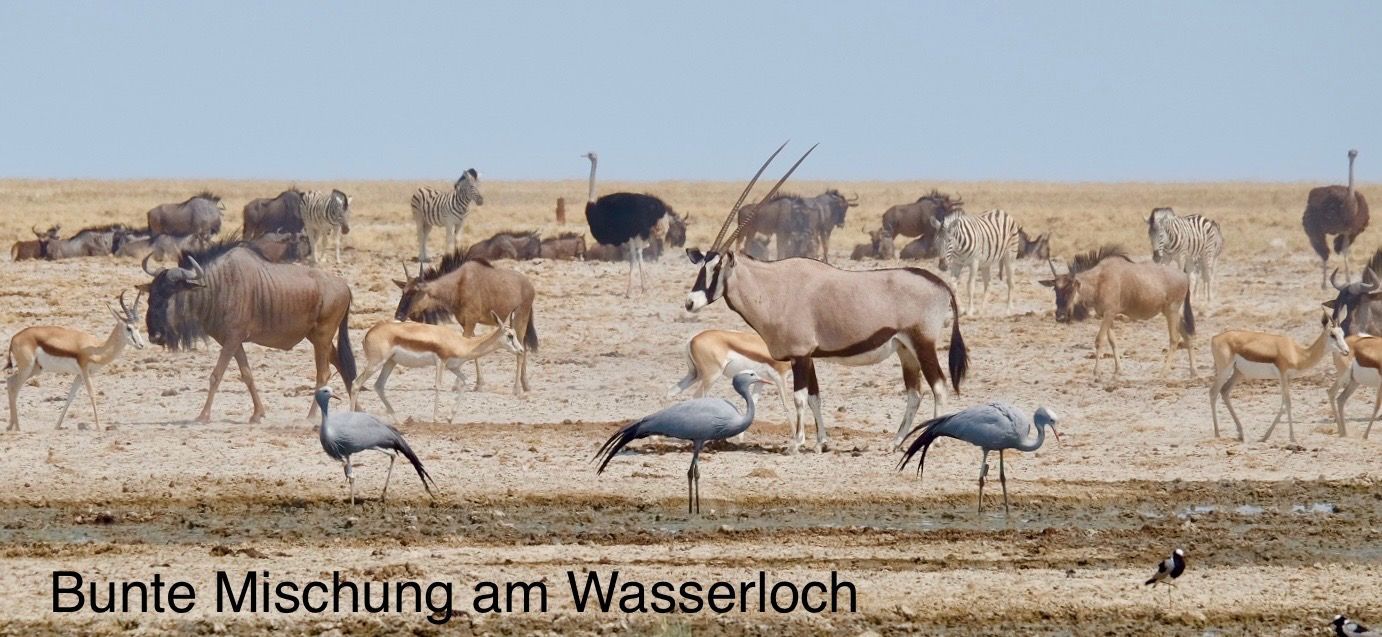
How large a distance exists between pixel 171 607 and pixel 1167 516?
5.34 m

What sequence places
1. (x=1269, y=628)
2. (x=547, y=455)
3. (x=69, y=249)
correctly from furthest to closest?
(x=69, y=249) < (x=547, y=455) < (x=1269, y=628)

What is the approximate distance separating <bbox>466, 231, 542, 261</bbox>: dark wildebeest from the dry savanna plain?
21.7 feet

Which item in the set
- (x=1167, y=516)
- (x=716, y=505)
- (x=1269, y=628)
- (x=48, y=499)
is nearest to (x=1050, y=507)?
(x=1167, y=516)

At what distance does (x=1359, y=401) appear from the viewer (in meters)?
15.8

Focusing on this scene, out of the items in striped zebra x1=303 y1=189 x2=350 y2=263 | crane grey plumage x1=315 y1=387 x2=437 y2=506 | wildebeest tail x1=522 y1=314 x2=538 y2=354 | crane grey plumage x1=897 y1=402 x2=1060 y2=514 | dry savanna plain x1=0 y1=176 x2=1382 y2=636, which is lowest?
dry savanna plain x1=0 y1=176 x2=1382 y2=636

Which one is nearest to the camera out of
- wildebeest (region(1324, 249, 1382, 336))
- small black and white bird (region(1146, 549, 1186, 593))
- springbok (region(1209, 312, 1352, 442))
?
small black and white bird (region(1146, 549, 1186, 593))

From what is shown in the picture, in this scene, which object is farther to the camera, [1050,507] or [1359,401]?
[1359,401]

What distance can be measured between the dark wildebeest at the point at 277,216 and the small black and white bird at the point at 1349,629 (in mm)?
23910

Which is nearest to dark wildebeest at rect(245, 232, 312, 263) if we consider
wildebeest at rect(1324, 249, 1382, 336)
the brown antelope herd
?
the brown antelope herd

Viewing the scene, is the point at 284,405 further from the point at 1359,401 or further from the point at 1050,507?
the point at 1359,401

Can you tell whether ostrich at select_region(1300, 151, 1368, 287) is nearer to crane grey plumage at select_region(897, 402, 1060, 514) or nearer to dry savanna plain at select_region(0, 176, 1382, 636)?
dry savanna plain at select_region(0, 176, 1382, 636)

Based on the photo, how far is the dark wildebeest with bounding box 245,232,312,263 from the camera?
1029 inches

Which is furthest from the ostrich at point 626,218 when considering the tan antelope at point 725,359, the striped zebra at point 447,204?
the tan antelope at point 725,359

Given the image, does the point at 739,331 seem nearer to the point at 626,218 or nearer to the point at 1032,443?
the point at 1032,443
